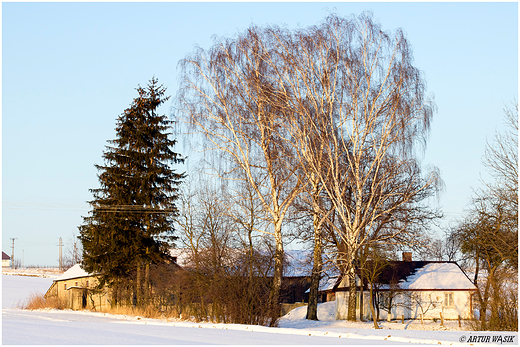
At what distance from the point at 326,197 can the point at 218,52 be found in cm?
946

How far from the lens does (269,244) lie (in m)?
28.1

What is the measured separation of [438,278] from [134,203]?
21.5 m

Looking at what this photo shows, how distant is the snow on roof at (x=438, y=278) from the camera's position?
37.1 metres

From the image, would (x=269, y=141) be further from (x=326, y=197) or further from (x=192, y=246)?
(x=192, y=246)

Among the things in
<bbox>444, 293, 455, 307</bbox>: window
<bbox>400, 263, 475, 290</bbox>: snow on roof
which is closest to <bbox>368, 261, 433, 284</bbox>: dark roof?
<bbox>400, 263, 475, 290</bbox>: snow on roof

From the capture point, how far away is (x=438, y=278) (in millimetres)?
38281

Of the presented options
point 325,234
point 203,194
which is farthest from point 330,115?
point 203,194

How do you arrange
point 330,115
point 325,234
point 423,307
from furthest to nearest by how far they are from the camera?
1. point 423,307
2. point 325,234
3. point 330,115

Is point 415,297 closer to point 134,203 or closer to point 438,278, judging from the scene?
point 438,278

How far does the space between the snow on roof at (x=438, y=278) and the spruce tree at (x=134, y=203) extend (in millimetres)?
16780

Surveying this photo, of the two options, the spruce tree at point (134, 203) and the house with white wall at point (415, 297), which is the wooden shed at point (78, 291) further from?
the house with white wall at point (415, 297)
